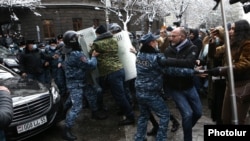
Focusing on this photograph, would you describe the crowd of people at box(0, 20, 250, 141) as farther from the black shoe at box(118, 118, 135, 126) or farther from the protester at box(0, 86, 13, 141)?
the protester at box(0, 86, 13, 141)

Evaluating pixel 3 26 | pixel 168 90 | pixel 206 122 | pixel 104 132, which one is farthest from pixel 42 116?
pixel 3 26

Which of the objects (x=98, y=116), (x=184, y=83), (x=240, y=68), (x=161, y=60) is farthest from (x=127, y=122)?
(x=240, y=68)

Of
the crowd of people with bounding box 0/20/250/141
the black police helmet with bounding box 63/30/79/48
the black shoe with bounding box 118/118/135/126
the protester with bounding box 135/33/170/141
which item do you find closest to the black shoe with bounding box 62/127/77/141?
the crowd of people with bounding box 0/20/250/141

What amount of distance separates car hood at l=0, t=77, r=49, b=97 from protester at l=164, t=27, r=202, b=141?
7.35 feet

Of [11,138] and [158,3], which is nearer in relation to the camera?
[11,138]

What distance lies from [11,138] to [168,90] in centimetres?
232

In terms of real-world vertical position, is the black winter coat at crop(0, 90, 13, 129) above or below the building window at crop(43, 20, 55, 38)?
below

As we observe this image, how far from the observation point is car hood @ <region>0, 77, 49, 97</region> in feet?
16.7

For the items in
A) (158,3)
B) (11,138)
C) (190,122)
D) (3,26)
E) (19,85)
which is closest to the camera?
(190,122)

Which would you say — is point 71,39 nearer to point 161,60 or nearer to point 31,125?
point 31,125

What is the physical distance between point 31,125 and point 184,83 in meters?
2.35

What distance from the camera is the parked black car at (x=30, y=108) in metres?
4.66

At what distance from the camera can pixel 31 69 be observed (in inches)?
317

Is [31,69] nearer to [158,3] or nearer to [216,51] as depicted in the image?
[216,51]
